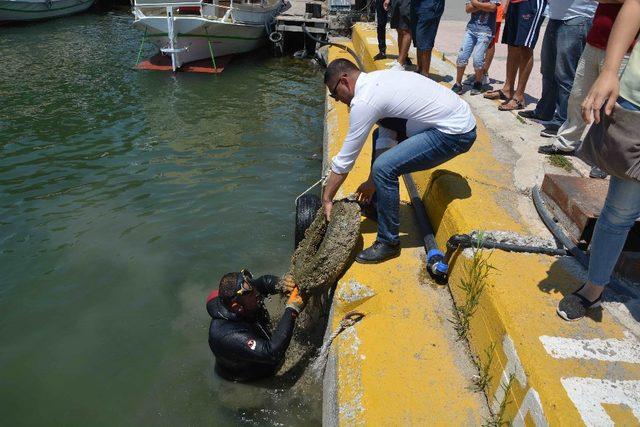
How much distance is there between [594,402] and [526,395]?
0.94 feet

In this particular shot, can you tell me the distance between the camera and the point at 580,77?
13.9ft

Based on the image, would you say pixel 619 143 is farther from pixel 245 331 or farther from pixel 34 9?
pixel 34 9

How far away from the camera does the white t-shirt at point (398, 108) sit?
3.37 meters

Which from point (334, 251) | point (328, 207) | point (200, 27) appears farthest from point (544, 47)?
point (200, 27)

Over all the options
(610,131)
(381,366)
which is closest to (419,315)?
(381,366)

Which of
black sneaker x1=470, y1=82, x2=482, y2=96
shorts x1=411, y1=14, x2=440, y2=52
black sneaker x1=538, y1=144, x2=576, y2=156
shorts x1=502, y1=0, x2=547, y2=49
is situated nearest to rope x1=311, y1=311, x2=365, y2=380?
black sneaker x1=538, y1=144, x2=576, y2=156

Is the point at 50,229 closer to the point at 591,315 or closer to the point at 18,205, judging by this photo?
the point at 18,205

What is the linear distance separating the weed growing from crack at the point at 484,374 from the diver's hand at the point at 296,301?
65.4 inches

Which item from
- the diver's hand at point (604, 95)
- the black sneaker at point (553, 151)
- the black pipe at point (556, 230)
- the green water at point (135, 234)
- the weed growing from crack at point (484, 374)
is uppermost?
the diver's hand at point (604, 95)

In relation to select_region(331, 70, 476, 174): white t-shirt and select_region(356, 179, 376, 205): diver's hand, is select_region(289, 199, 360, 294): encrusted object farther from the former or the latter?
select_region(331, 70, 476, 174): white t-shirt

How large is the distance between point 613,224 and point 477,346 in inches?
39.6

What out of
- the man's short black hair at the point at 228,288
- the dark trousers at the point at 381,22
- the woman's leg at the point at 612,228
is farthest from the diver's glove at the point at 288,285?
the dark trousers at the point at 381,22

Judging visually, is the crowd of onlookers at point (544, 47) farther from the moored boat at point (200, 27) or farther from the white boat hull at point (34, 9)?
the white boat hull at point (34, 9)

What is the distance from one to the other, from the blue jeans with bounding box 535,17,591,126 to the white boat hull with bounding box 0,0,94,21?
909 inches
